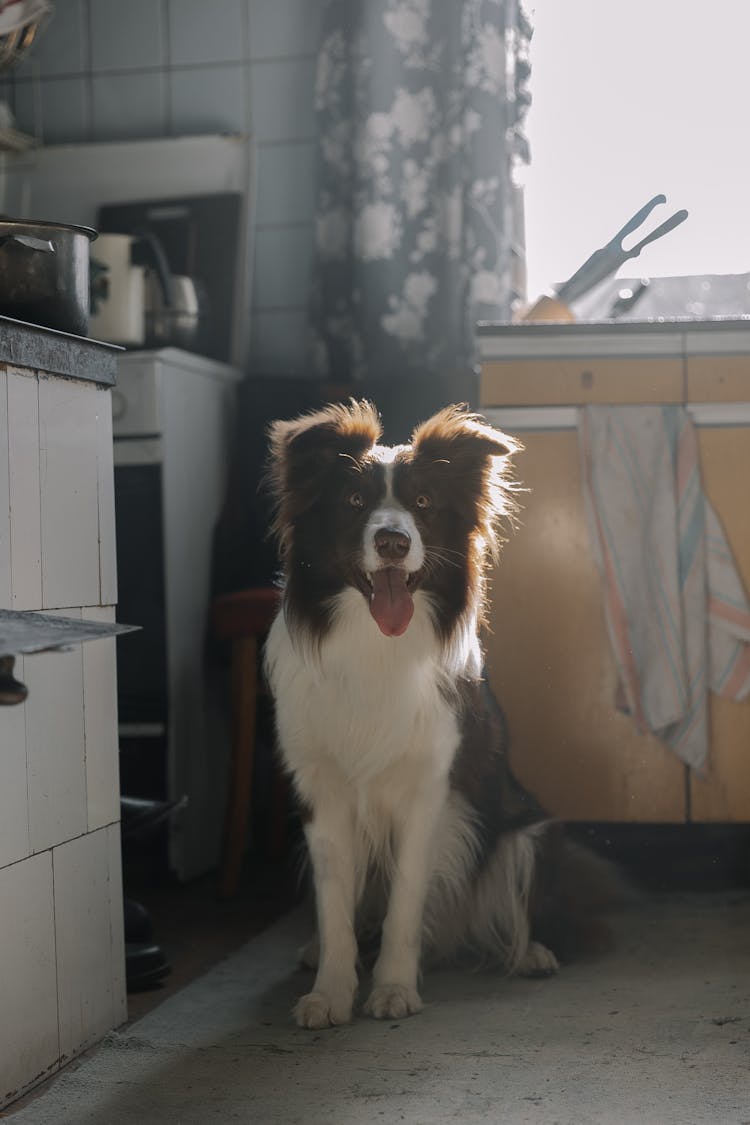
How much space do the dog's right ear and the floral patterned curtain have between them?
4.05ft

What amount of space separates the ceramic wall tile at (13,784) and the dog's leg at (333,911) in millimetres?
577

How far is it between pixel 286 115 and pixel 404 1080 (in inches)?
111

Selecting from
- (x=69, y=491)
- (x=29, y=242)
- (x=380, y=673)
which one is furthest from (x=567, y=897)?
(x=29, y=242)

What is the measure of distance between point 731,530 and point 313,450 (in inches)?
42.5

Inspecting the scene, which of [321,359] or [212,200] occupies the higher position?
[212,200]

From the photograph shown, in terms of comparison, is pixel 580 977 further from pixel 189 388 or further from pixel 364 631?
pixel 189 388

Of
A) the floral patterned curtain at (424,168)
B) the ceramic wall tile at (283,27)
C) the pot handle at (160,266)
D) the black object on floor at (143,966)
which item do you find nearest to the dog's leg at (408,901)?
the black object on floor at (143,966)

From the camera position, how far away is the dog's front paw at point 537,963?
2340mm

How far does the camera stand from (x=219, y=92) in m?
3.82

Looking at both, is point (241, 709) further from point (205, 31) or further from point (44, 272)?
point (205, 31)

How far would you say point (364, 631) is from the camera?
219 cm

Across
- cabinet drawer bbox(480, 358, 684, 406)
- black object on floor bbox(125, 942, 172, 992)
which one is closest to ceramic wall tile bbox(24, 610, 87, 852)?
black object on floor bbox(125, 942, 172, 992)

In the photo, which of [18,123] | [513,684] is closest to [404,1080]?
[513,684]

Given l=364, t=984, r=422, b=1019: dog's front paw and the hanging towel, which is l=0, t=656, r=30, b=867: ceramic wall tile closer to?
l=364, t=984, r=422, b=1019: dog's front paw
